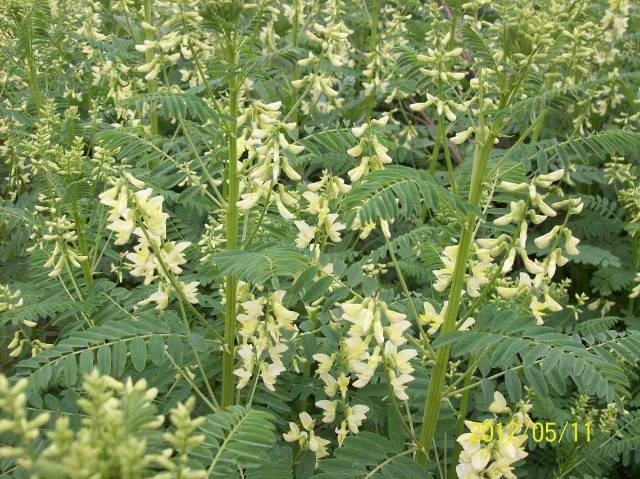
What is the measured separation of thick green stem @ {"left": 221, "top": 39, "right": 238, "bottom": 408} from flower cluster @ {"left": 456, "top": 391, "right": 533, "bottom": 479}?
85 centimetres

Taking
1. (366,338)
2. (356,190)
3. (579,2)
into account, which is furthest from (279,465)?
(579,2)

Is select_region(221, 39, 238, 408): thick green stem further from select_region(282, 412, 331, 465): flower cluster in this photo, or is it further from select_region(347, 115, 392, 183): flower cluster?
select_region(347, 115, 392, 183): flower cluster

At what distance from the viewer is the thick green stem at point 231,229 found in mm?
2354

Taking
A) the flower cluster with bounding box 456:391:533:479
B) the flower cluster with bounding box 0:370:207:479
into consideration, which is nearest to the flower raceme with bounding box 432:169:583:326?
the flower cluster with bounding box 456:391:533:479

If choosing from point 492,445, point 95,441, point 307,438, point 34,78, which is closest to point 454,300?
point 492,445

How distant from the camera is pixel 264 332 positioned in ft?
7.80

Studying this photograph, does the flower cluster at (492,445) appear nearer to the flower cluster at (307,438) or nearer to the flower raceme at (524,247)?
the flower raceme at (524,247)

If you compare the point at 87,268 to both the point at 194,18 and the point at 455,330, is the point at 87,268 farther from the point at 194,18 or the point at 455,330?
the point at 455,330

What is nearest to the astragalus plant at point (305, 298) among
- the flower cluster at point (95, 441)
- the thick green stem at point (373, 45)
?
the flower cluster at point (95, 441)

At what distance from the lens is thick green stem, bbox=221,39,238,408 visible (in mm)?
2354

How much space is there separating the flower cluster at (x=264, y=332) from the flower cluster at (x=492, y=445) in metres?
0.68

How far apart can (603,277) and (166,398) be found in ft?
9.80

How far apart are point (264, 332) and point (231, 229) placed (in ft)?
1.25

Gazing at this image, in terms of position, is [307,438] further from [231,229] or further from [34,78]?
[34,78]
